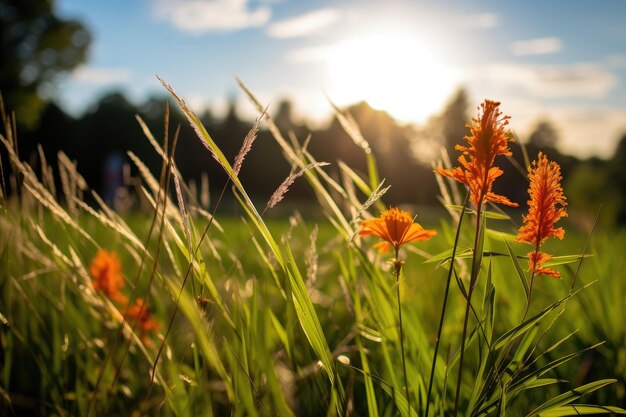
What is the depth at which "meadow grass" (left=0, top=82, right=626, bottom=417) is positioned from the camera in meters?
0.73

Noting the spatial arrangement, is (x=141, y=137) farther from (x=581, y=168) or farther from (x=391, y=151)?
(x=581, y=168)

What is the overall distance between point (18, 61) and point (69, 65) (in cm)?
318

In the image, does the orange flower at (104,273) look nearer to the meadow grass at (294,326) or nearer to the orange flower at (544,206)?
the meadow grass at (294,326)

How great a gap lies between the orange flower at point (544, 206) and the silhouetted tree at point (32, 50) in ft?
95.3

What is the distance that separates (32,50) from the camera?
2769cm

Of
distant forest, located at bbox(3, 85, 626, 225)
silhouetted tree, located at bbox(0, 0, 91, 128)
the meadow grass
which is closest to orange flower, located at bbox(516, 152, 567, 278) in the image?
the meadow grass

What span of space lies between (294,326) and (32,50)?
31.7 m

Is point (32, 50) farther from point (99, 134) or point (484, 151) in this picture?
point (484, 151)

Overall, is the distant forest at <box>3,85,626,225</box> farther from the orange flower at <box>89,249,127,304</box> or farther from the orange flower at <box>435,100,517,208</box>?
the orange flower at <box>435,100,517,208</box>

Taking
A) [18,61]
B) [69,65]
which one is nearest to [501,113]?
[18,61]

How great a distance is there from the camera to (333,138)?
97.7 ft

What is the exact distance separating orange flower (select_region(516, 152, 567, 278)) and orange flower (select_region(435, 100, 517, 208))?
2.7 inches

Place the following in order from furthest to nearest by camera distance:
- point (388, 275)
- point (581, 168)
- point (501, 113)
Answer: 1. point (581, 168)
2. point (388, 275)
3. point (501, 113)

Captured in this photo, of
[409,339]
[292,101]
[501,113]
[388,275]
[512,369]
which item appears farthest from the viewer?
[292,101]
